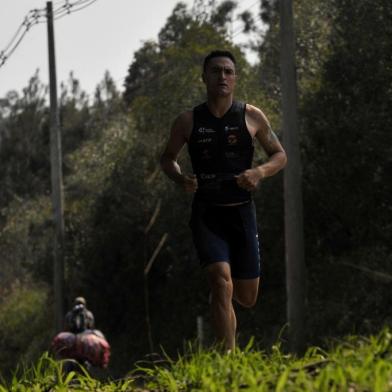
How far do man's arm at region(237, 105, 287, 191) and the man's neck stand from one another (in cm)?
16

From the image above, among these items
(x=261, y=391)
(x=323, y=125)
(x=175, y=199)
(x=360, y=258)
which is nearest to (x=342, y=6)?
(x=323, y=125)

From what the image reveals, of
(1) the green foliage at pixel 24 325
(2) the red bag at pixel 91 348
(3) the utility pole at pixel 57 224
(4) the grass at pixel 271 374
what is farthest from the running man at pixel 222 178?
(1) the green foliage at pixel 24 325

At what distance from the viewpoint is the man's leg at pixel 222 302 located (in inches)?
283

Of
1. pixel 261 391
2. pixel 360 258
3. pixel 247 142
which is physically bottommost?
pixel 360 258

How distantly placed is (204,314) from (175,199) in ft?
9.61

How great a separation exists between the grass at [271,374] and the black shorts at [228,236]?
1134mm

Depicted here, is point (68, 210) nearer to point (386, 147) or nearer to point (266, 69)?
point (266, 69)

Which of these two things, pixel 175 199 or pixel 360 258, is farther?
pixel 175 199

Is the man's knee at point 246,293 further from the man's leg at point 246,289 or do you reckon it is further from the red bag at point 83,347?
the red bag at point 83,347

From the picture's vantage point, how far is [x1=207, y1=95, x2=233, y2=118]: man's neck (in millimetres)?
7406

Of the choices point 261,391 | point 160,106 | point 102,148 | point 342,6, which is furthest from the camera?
point 102,148

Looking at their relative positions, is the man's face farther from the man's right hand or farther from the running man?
the man's right hand

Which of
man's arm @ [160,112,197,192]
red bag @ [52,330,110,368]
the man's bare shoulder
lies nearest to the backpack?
red bag @ [52,330,110,368]

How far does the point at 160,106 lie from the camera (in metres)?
36.7
